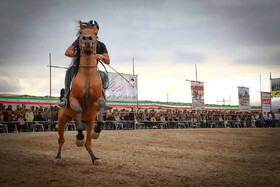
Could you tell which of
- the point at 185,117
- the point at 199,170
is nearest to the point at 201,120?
the point at 185,117

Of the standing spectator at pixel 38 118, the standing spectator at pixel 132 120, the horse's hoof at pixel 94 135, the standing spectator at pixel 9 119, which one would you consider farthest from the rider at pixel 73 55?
the standing spectator at pixel 132 120

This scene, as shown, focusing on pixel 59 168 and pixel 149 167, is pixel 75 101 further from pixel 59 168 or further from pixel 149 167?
pixel 149 167

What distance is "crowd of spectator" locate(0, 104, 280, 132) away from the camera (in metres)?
18.4

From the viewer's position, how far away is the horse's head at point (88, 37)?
19.1 ft

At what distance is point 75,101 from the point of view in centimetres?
563

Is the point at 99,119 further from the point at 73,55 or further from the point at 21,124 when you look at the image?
the point at 21,124

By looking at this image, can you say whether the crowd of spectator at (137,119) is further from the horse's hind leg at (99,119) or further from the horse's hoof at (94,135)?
the horse's hind leg at (99,119)

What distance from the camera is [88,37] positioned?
19.1ft

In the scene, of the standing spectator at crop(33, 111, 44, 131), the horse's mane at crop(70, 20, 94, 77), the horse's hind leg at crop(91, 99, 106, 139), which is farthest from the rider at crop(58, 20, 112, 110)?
the standing spectator at crop(33, 111, 44, 131)

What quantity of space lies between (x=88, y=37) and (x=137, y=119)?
19.2m

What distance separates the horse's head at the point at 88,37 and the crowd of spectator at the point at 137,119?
14423 millimetres

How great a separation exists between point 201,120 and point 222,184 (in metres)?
26.2

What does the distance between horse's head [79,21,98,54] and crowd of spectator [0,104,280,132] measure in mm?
14423

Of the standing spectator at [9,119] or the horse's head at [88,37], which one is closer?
the horse's head at [88,37]
